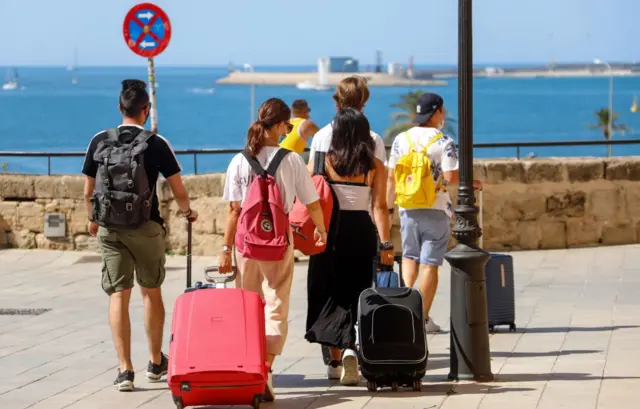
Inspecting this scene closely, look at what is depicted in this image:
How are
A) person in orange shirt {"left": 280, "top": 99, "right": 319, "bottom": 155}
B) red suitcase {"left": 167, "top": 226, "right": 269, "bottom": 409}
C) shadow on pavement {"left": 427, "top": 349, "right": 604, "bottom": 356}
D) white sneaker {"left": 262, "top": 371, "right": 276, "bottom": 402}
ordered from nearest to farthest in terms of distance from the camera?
red suitcase {"left": 167, "top": 226, "right": 269, "bottom": 409} < white sneaker {"left": 262, "top": 371, "right": 276, "bottom": 402} < shadow on pavement {"left": 427, "top": 349, "right": 604, "bottom": 356} < person in orange shirt {"left": 280, "top": 99, "right": 319, "bottom": 155}

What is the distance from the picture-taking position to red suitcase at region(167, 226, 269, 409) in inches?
274

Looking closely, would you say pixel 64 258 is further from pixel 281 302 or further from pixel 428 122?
pixel 281 302

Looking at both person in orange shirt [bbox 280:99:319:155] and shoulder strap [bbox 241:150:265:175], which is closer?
shoulder strap [bbox 241:150:265:175]

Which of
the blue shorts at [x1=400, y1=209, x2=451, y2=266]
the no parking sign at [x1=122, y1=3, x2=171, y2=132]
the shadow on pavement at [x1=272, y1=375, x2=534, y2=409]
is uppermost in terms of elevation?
the no parking sign at [x1=122, y1=3, x2=171, y2=132]

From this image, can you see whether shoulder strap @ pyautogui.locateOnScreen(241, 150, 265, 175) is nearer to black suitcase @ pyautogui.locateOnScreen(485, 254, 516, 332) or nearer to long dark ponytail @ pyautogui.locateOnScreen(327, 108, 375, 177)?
long dark ponytail @ pyautogui.locateOnScreen(327, 108, 375, 177)

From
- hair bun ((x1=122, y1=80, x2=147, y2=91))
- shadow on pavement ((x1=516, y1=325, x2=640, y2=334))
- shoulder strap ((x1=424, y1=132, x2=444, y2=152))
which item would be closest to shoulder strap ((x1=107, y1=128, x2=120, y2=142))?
hair bun ((x1=122, y1=80, x2=147, y2=91))

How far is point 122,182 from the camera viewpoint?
7770mm

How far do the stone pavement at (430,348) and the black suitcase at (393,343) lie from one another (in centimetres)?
11

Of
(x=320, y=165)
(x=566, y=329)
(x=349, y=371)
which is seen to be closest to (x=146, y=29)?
(x=566, y=329)

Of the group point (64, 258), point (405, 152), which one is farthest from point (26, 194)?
point (405, 152)

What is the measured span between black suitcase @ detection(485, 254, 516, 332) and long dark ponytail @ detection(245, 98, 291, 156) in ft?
9.04

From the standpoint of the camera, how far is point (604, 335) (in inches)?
Result: 384

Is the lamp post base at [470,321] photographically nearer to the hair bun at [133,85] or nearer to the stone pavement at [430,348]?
the stone pavement at [430,348]

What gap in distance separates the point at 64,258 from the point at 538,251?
5160 millimetres
